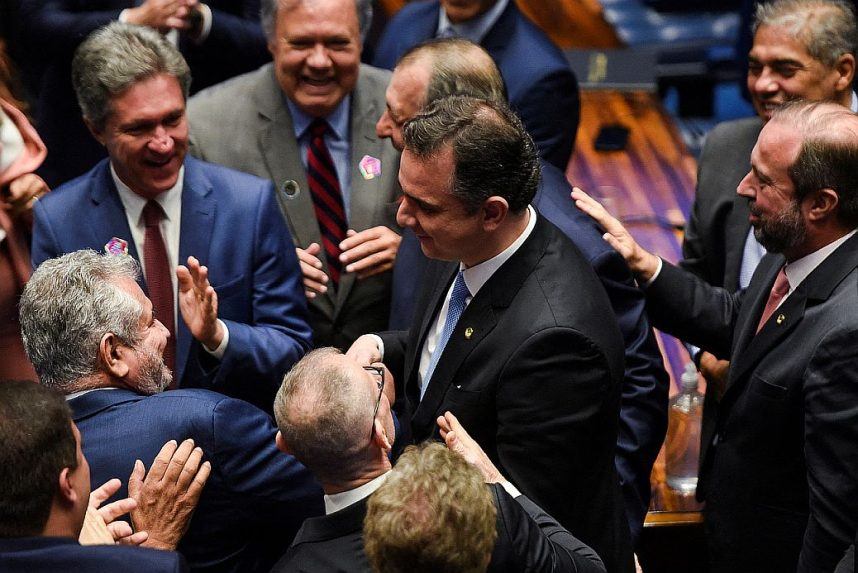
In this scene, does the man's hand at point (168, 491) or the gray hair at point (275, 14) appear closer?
the man's hand at point (168, 491)

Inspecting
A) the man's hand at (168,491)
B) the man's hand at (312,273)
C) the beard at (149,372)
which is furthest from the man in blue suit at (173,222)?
the man's hand at (168,491)

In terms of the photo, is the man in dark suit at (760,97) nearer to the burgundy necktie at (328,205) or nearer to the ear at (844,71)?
the ear at (844,71)

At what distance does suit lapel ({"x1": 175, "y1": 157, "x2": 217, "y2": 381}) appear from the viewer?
10.3 ft

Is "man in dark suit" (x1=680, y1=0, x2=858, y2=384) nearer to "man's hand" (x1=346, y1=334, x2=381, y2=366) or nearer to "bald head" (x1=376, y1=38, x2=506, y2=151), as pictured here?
"bald head" (x1=376, y1=38, x2=506, y2=151)

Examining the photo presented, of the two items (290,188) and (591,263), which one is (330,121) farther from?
(591,263)

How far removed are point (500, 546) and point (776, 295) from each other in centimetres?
132

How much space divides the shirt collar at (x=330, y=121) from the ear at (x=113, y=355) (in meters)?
1.25

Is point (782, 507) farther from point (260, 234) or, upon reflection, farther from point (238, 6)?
point (238, 6)

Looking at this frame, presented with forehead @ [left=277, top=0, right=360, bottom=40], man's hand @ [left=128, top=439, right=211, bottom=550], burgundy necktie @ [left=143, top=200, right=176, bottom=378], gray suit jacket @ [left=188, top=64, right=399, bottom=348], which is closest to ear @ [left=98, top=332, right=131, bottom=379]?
man's hand @ [left=128, top=439, right=211, bottom=550]

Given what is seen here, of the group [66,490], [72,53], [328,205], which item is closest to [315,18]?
[328,205]

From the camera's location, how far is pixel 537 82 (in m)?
4.00

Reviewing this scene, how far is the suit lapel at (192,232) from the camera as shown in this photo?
313 cm

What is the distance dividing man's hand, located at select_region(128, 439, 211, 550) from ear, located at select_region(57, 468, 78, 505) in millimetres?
381

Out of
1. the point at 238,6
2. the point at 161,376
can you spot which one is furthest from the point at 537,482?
the point at 238,6
